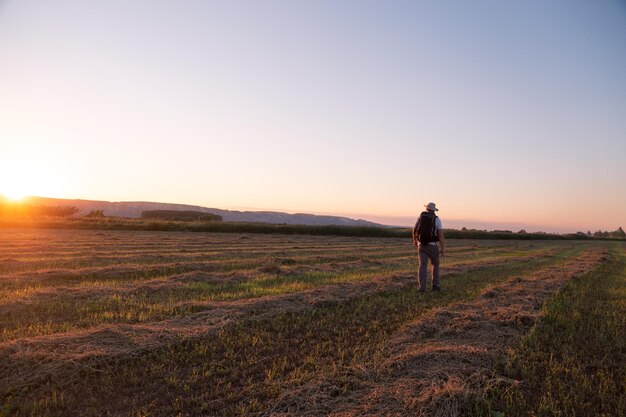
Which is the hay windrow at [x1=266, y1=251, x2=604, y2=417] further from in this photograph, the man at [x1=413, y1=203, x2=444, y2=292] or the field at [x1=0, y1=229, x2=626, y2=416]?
the man at [x1=413, y1=203, x2=444, y2=292]

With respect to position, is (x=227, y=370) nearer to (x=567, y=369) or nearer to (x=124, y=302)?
(x=567, y=369)

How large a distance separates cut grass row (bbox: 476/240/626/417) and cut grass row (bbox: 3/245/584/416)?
1797mm

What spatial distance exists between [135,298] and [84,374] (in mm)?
4429

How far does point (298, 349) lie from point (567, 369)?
3847mm

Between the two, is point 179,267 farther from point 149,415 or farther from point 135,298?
point 149,415

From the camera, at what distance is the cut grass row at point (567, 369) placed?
170 inches

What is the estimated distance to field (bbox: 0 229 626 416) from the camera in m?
4.31

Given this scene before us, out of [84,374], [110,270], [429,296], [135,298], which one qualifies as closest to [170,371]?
[84,374]

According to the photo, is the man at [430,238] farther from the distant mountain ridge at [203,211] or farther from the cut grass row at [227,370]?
the distant mountain ridge at [203,211]

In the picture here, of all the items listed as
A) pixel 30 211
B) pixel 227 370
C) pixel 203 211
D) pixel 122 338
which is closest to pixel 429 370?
pixel 227 370

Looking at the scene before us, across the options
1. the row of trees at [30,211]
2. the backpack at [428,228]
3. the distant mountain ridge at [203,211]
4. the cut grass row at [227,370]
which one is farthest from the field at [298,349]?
the distant mountain ridge at [203,211]

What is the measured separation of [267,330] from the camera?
706cm

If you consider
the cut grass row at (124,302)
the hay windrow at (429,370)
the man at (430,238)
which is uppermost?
the man at (430,238)

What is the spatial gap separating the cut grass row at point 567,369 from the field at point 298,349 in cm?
3
